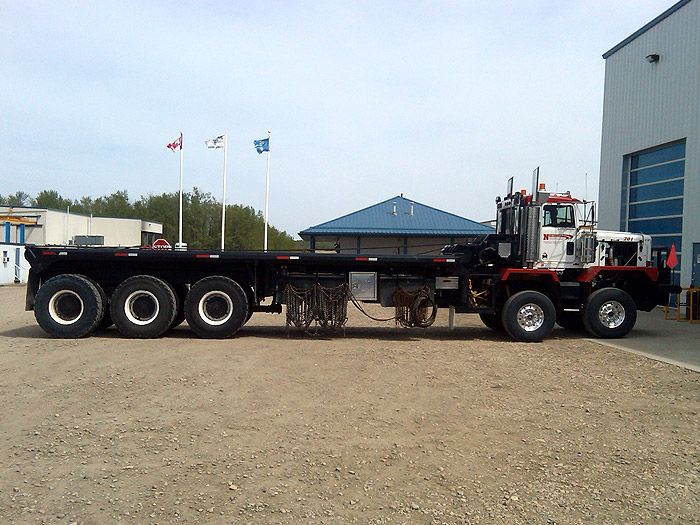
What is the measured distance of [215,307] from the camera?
13531mm

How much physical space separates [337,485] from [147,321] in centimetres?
939

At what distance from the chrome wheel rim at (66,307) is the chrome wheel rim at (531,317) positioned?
938 cm

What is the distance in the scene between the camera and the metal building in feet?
68.0

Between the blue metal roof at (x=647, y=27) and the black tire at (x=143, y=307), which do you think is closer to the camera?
the black tire at (x=143, y=307)

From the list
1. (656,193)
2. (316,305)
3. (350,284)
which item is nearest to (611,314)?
(350,284)

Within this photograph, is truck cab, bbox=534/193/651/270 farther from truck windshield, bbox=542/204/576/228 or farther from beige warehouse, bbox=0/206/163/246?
beige warehouse, bbox=0/206/163/246

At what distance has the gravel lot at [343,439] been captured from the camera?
4.71 meters

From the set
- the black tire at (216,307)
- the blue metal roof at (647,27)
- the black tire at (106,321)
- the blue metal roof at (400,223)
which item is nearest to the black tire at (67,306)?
the black tire at (106,321)

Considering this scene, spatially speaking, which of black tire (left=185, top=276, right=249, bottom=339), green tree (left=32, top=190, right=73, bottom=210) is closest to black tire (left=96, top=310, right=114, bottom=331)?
black tire (left=185, top=276, right=249, bottom=339)

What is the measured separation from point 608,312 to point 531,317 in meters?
1.91

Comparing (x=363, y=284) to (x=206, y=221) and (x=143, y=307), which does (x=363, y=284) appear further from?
(x=206, y=221)

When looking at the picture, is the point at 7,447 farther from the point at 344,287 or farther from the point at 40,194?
the point at 40,194

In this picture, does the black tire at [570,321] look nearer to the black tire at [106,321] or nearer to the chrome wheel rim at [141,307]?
the chrome wheel rim at [141,307]

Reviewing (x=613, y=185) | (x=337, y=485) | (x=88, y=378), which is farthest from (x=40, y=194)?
(x=337, y=485)
